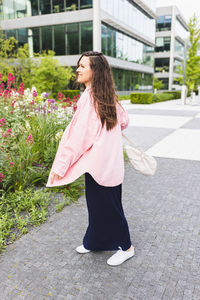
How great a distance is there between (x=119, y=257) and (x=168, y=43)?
58.6 metres

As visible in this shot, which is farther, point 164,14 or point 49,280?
point 164,14

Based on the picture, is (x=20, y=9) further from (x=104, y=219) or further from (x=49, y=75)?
(x=104, y=219)

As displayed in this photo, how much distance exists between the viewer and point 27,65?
25.1 metres

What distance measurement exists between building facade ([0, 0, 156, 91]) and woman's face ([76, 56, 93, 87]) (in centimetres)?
2529

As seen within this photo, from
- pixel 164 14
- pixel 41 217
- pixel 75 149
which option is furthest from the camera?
pixel 164 14

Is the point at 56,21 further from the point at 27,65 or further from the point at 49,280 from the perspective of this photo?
the point at 49,280

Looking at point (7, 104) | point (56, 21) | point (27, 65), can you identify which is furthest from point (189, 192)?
point (56, 21)

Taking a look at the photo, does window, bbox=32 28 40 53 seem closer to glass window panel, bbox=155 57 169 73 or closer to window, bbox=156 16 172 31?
glass window panel, bbox=155 57 169 73

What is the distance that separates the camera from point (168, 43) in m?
55.4

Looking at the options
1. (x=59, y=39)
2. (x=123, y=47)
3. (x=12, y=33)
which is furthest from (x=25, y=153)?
(x=123, y=47)

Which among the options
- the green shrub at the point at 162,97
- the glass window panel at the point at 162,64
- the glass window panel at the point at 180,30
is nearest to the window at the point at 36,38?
the green shrub at the point at 162,97

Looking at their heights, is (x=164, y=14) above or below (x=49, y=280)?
above

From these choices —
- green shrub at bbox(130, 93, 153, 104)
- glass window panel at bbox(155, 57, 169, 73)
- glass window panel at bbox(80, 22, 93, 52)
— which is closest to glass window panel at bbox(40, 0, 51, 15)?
glass window panel at bbox(80, 22, 93, 52)

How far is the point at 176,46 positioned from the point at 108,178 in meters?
60.8
